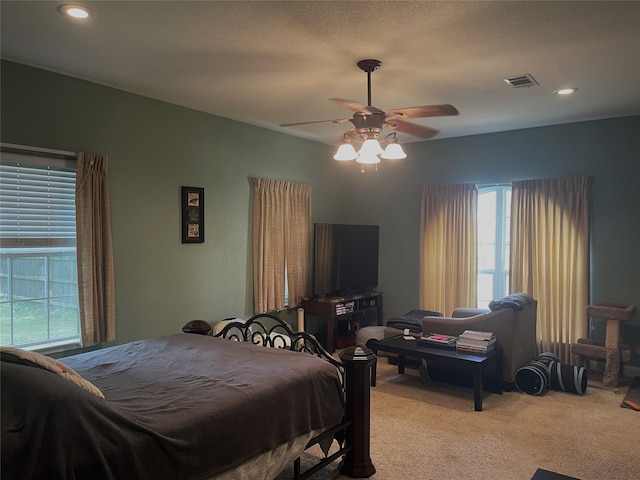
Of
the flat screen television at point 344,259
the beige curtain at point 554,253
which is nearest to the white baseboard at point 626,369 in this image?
the beige curtain at point 554,253

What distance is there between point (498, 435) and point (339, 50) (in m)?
2.90

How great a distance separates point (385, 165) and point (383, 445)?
13.1ft

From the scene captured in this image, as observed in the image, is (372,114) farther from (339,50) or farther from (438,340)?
(438,340)

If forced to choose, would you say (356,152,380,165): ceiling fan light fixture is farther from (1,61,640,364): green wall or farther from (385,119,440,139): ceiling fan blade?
(1,61,640,364): green wall

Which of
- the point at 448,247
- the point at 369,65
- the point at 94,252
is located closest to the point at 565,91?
the point at 369,65

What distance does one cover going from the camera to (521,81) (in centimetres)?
362

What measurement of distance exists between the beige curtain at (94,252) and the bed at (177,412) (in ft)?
2.73

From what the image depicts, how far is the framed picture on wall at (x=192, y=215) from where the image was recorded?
4438mm

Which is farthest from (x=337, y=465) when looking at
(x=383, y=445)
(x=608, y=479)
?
(x=608, y=479)

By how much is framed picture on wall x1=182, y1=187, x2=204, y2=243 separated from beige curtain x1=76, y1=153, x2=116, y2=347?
2.61ft

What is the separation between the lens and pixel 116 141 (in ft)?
12.8

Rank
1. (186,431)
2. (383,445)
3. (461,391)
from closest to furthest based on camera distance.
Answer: (186,431) → (383,445) → (461,391)

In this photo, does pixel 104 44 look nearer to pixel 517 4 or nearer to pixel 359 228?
pixel 517 4

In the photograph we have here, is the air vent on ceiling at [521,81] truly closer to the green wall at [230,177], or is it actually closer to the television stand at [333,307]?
the green wall at [230,177]
